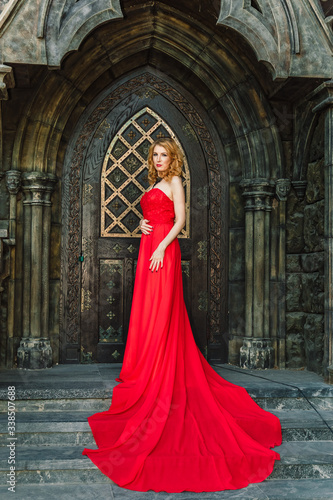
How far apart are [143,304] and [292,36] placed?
8.61 feet

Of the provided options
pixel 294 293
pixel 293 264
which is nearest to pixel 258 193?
pixel 293 264

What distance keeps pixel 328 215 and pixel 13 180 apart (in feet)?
9.79

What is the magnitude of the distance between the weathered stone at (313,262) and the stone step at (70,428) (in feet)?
4.86

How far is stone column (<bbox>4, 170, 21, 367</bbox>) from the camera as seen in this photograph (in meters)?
5.53

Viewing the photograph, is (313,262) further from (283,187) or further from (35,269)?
(35,269)

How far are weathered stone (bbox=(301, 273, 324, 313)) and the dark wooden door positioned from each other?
1023mm

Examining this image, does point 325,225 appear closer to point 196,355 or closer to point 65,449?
point 196,355

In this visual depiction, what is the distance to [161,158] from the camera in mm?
4844

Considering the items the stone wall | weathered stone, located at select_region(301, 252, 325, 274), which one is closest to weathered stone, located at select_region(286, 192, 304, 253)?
the stone wall

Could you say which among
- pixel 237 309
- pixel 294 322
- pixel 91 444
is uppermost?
pixel 237 309

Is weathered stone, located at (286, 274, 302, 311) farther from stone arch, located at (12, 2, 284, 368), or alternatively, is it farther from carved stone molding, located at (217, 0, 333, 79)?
carved stone molding, located at (217, 0, 333, 79)

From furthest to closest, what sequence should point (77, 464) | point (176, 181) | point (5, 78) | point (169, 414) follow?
point (176, 181), point (5, 78), point (169, 414), point (77, 464)

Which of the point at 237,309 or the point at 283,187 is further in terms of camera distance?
the point at 237,309

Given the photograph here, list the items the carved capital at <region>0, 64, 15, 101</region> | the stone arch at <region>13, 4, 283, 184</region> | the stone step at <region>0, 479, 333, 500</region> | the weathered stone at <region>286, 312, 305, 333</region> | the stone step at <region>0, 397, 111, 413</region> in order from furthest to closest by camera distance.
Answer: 1. the weathered stone at <region>286, 312, 305, 333</region>
2. the stone arch at <region>13, 4, 283, 184</region>
3. the carved capital at <region>0, 64, 15, 101</region>
4. the stone step at <region>0, 397, 111, 413</region>
5. the stone step at <region>0, 479, 333, 500</region>
